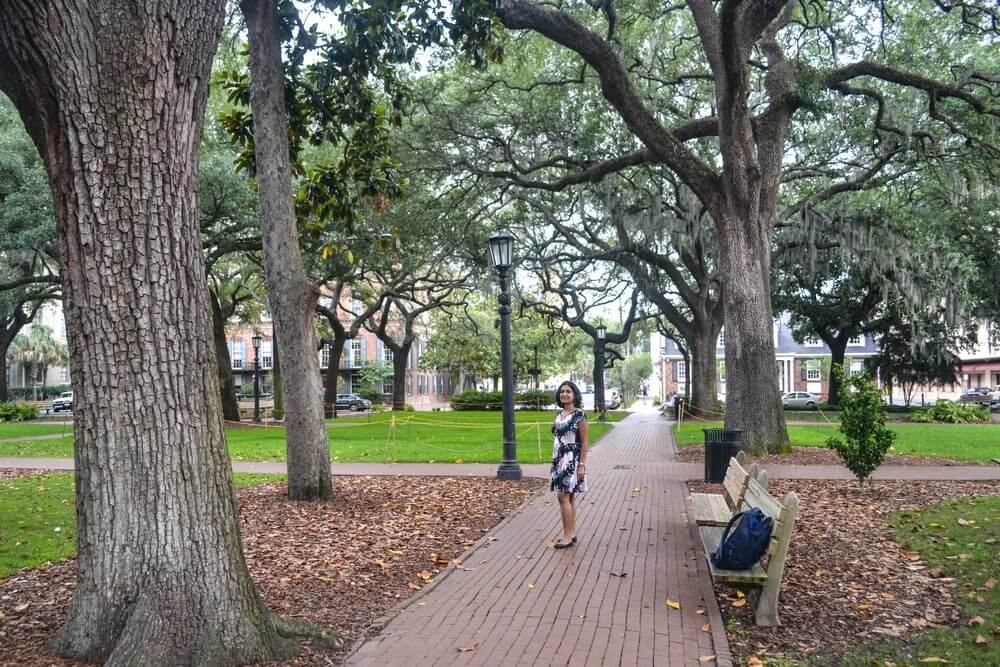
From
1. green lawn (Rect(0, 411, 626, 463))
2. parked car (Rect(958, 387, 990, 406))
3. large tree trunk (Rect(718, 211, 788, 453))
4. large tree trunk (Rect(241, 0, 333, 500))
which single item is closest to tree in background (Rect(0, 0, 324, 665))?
large tree trunk (Rect(241, 0, 333, 500))

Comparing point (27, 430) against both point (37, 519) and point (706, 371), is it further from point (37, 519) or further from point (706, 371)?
point (706, 371)

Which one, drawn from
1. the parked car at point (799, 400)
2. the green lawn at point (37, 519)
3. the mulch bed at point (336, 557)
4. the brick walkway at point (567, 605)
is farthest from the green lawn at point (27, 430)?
the parked car at point (799, 400)

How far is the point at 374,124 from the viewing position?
A: 10.5 meters

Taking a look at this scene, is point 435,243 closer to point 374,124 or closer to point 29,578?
point 374,124

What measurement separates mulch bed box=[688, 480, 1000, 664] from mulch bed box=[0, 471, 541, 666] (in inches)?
100

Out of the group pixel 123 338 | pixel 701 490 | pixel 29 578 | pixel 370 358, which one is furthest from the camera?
pixel 370 358

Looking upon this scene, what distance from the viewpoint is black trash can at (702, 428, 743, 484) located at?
38.3ft

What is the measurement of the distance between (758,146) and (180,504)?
1394cm

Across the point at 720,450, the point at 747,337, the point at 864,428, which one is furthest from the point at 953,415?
the point at 864,428

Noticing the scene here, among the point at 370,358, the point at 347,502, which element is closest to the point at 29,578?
the point at 347,502

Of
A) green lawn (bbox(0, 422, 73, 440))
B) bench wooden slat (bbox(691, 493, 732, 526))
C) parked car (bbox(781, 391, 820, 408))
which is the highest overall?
bench wooden slat (bbox(691, 493, 732, 526))

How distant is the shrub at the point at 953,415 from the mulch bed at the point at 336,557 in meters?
22.7

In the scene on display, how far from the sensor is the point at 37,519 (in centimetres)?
916

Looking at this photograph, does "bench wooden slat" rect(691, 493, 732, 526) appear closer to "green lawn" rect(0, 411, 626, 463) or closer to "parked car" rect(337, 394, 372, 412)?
"green lawn" rect(0, 411, 626, 463)
